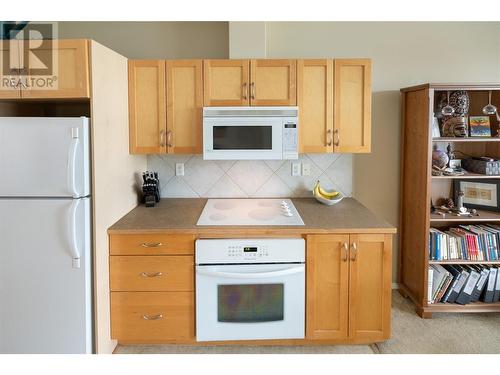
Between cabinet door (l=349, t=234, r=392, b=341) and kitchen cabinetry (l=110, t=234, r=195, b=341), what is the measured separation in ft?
3.19

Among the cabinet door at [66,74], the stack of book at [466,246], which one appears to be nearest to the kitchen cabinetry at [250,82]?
the cabinet door at [66,74]

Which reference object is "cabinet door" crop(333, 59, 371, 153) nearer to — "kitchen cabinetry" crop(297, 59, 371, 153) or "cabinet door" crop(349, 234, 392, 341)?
"kitchen cabinetry" crop(297, 59, 371, 153)

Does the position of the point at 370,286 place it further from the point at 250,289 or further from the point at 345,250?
the point at 250,289

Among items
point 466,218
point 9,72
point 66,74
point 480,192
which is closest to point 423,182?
point 466,218

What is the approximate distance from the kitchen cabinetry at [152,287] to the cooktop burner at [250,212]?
0.27m

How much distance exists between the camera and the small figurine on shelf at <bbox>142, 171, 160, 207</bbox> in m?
2.78

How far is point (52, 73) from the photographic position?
2.06 meters

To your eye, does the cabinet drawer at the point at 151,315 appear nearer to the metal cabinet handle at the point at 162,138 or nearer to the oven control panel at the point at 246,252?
the oven control panel at the point at 246,252

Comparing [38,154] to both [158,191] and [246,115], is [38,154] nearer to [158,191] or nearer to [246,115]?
[158,191]

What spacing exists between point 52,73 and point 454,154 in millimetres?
2885

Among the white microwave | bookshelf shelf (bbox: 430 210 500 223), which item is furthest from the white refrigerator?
bookshelf shelf (bbox: 430 210 500 223)

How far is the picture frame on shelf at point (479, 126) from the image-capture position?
285cm

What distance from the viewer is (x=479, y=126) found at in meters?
2.87

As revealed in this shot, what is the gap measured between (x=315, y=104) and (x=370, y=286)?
1.27 m
